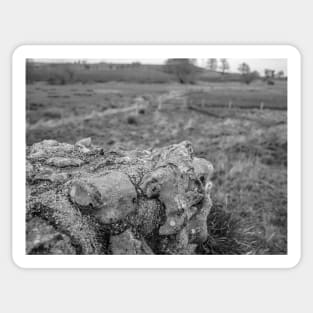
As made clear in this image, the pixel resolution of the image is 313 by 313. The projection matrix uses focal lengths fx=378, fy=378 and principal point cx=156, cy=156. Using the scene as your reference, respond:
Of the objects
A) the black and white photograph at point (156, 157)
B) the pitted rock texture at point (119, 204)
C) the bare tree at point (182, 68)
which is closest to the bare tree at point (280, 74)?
the black and white photograph at point (156, 157)

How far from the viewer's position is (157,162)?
333cm

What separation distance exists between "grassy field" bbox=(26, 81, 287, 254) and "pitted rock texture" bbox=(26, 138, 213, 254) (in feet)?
1.67

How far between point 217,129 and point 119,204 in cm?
304

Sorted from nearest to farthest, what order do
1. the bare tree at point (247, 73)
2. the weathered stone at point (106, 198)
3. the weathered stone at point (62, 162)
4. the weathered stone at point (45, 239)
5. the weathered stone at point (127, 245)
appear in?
the weathered stone at point (45, 239) < the weathered stone at point (106, 198) < the weathered stone at point (127, 245) < the weathered stone at point (62, 162) < the bare tree at point (247, 73)

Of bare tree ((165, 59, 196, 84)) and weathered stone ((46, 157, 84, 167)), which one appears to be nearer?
weathered stone ((46, 157, 84, 167))

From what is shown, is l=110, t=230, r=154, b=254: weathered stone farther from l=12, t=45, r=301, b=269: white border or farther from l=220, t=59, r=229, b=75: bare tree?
l=220, t=59, r=229, b=75: bare tree

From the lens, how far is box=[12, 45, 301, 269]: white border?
11.4 ft

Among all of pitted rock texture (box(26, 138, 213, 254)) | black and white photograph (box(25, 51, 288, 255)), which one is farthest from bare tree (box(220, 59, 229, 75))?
pitted rock texture (box(26, 138, 213, 254))

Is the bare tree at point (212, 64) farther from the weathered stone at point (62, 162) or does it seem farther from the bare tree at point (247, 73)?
the weathered stone at point (62, 162)
